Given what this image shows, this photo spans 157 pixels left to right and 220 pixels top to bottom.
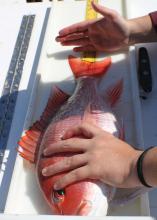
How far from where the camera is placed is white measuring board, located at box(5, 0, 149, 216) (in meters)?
0.91

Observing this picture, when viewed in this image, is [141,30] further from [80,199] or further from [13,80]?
[80,199]

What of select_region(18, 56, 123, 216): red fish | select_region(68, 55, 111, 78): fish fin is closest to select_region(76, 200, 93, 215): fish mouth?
Answer: select_region(18, 56, 123, 216): red fish

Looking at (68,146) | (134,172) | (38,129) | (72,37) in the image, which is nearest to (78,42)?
(72,37)

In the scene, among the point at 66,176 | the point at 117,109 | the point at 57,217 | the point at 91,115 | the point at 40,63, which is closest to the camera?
the point at 57,217

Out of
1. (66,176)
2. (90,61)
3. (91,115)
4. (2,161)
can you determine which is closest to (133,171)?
(66,176)

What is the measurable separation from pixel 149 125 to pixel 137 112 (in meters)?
0.05

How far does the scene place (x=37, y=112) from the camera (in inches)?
45.4

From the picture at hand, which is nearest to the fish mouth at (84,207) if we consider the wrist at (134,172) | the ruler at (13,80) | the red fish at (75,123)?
the red fish at (75,123)

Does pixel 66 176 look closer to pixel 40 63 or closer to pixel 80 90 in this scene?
pixel 80 90

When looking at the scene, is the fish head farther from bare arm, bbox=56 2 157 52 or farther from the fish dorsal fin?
bare arm, bbox=56 2 157 52

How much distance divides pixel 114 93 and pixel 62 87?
0.57 feet

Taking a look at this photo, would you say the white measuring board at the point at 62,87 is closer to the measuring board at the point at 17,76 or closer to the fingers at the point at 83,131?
the measuring board at the point at 17,76

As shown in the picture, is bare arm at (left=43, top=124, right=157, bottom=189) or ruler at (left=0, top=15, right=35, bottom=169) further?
Result: ruler at (left=0, top=15, right=35, bottom=169)

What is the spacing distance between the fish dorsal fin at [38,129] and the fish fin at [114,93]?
124 mm
